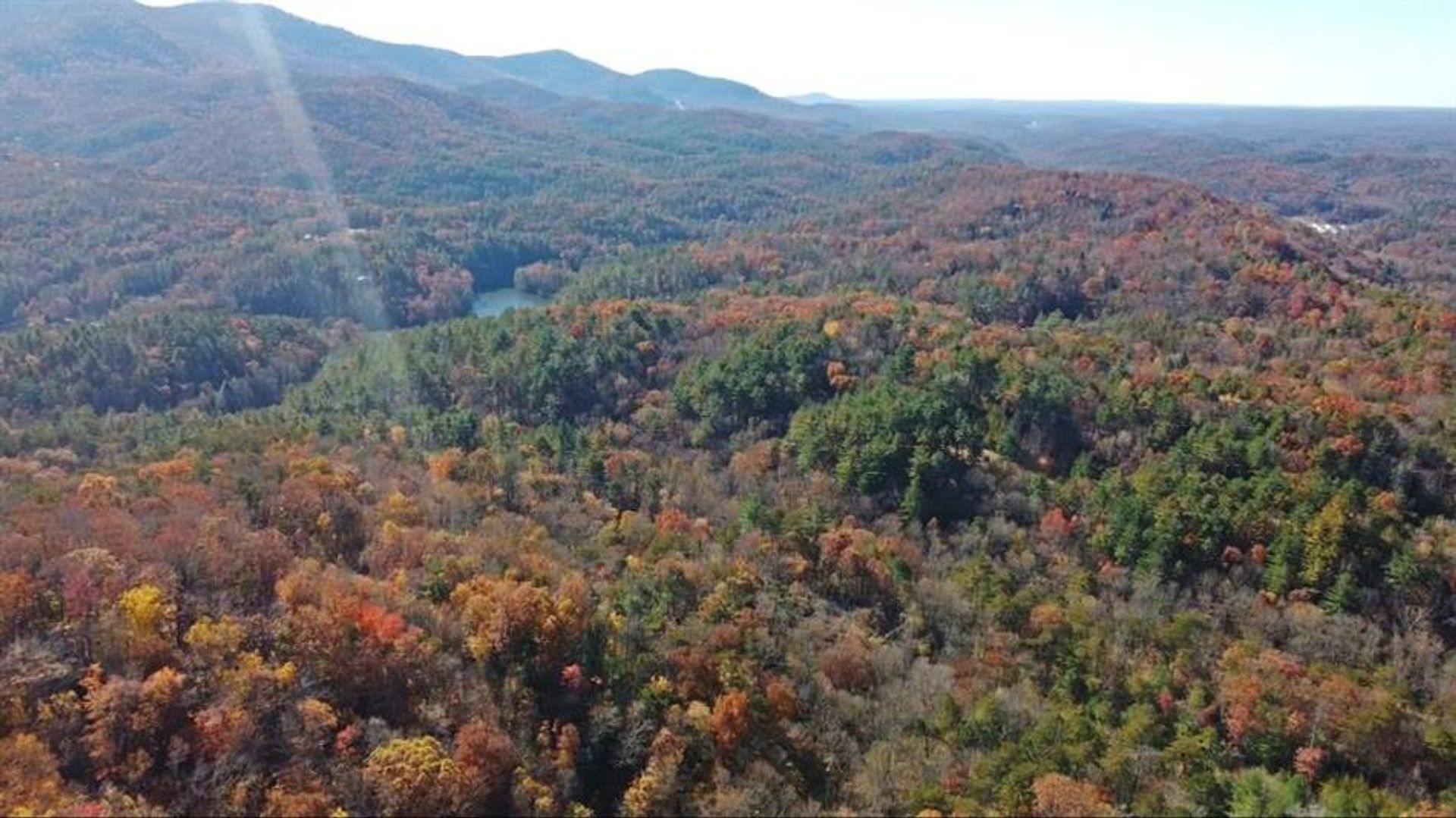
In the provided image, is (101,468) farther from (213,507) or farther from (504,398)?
(504,398)

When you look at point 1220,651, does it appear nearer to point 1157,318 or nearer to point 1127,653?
point 1127,653

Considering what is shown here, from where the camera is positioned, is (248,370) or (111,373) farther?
(248,370)

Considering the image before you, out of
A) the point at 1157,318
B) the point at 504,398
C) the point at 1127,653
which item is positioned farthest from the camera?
the point at 1157,318

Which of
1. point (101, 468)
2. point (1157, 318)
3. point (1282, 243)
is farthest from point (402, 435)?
point (1282, 243)

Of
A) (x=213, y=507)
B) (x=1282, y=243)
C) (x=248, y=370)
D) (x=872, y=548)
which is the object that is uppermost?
(x=1282, y=243)

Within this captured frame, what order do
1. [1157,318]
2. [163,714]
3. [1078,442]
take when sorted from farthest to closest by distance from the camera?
[1157,318], [1078,442], [163,714]

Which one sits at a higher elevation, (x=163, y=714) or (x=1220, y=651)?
(x=163, y=714)

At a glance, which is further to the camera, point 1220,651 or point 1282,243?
point 1282,243

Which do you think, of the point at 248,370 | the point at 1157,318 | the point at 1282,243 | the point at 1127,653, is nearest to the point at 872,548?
the point at 1127,653

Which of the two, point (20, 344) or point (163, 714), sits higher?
point (163, 714)
